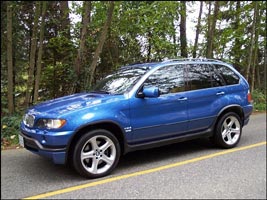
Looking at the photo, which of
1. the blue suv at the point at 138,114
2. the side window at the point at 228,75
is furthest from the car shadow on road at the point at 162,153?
the side window at the point at 228,75

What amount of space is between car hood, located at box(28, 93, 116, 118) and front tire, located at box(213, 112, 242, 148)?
2.30 m

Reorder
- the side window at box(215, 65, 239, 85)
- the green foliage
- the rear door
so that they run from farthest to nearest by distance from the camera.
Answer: the green foliage < the side window at box(215, 65, 239, 85) < the rear door

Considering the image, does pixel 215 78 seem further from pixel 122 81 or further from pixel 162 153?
pixel 122 81

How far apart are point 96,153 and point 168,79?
1854 millimetres

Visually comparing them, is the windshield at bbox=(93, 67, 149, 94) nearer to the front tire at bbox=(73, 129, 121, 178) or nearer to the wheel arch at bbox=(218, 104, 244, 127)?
the front tire at bbox=(73, 129, 121, 178)

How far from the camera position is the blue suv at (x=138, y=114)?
16.6 ft

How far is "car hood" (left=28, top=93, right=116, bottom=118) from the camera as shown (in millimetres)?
5109

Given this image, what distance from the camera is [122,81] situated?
6.16 m

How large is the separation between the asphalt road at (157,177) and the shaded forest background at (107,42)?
151 cm

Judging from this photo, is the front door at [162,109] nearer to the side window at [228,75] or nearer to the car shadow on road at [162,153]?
the car shadow on road at [162,153]

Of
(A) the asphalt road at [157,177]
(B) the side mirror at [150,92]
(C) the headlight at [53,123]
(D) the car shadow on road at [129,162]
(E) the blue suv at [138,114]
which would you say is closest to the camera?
(A) the asphalt road at [157,177]

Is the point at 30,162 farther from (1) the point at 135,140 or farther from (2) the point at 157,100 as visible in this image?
(2) the point at 157,100

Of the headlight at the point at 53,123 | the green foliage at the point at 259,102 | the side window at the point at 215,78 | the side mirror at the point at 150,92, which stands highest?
the side window at the point at 215,78

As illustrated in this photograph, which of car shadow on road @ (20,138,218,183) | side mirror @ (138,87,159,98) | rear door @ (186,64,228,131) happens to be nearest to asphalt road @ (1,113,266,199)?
car shadow on road @ (20,138,218,183)
